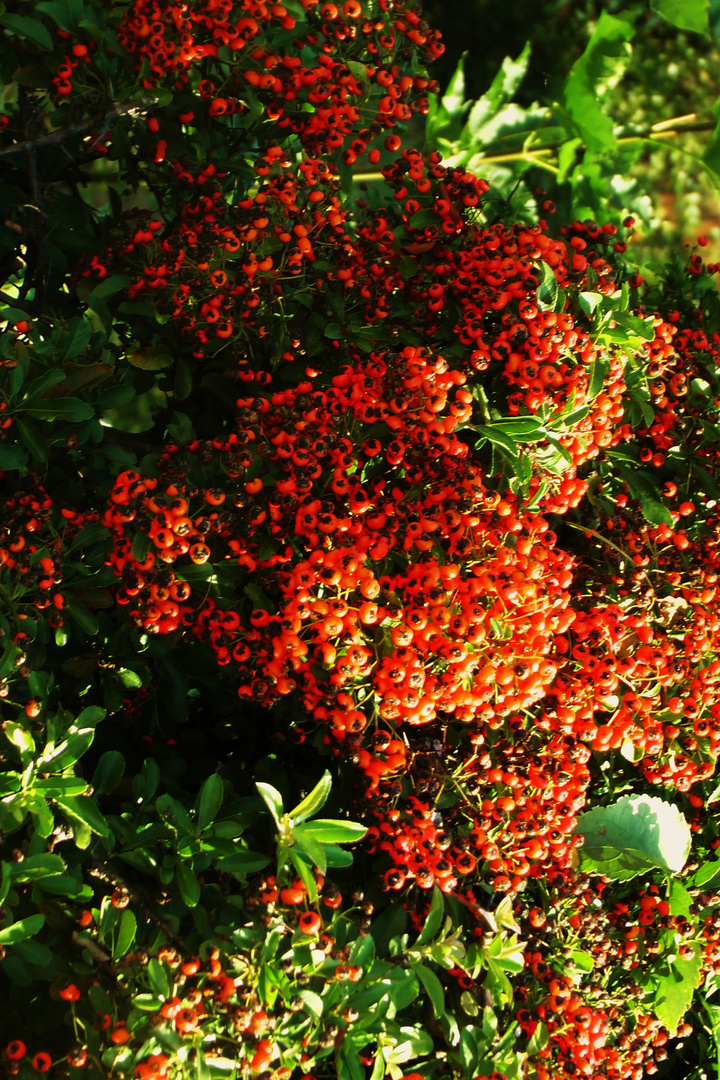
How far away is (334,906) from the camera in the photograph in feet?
4.81

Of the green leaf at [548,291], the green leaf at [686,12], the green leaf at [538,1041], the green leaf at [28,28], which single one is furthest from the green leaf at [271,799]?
the green leaf at [686,12]

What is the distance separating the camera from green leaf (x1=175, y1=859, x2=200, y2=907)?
142 cm

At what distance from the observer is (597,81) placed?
298 cm

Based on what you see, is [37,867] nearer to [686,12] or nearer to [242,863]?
[242,863]

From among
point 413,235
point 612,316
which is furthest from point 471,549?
point 413,235

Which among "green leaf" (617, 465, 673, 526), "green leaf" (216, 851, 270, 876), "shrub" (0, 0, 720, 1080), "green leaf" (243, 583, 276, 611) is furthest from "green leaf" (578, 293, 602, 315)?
"green leaf" (216, 851, 270, 876)

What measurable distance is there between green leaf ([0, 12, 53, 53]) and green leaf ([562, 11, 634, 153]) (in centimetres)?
185

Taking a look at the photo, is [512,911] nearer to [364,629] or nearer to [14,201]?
[364,629]

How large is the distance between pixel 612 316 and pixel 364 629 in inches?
31.0

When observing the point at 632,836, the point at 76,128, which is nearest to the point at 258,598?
the point at 632,836

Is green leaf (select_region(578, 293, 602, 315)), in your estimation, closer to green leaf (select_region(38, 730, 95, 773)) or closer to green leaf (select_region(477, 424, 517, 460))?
green leaf (select_region(477, 424, 517, 460))

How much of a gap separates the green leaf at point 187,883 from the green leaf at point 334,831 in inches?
7.9

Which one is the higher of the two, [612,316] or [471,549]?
[612,316]

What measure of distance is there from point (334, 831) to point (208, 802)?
0.74 ft
